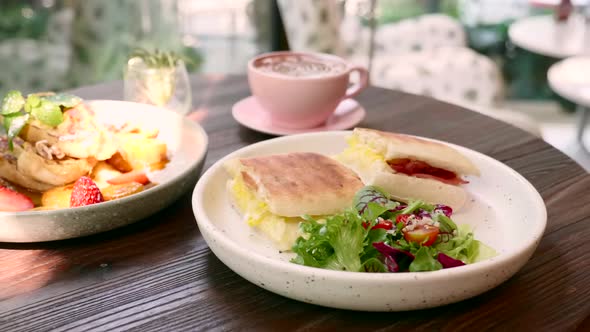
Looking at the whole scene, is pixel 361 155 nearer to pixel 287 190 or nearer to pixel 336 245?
pixel 287 190

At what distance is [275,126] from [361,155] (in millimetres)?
471

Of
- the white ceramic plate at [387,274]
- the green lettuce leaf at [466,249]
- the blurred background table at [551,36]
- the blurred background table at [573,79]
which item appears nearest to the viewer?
the white ceramic plate at [387,274]

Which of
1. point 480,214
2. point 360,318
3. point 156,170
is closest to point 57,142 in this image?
point 156,170

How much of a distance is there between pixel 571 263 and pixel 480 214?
0.21 metres

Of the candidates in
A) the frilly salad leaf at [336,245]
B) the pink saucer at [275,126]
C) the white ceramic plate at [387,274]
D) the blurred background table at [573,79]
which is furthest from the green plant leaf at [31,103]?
the blurred background table at [573,79]

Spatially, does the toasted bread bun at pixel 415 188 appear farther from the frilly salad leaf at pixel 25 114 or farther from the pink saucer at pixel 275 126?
the frilly salad leaf at pixel 25 114

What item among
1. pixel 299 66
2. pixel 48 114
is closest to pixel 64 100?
pixel 48 114

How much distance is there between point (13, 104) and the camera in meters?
1.33

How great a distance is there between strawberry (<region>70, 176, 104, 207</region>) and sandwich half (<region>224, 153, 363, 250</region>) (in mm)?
258

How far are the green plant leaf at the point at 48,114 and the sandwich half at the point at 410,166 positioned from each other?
606 millimetres

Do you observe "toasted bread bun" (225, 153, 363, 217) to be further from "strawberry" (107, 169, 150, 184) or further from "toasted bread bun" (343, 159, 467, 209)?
"strawberry" (107, 169, 150, 184)

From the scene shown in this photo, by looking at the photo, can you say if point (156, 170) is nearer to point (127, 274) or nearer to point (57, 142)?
point (57, 142)

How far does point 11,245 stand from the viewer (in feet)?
3.90

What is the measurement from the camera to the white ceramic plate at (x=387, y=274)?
3.02 feet
